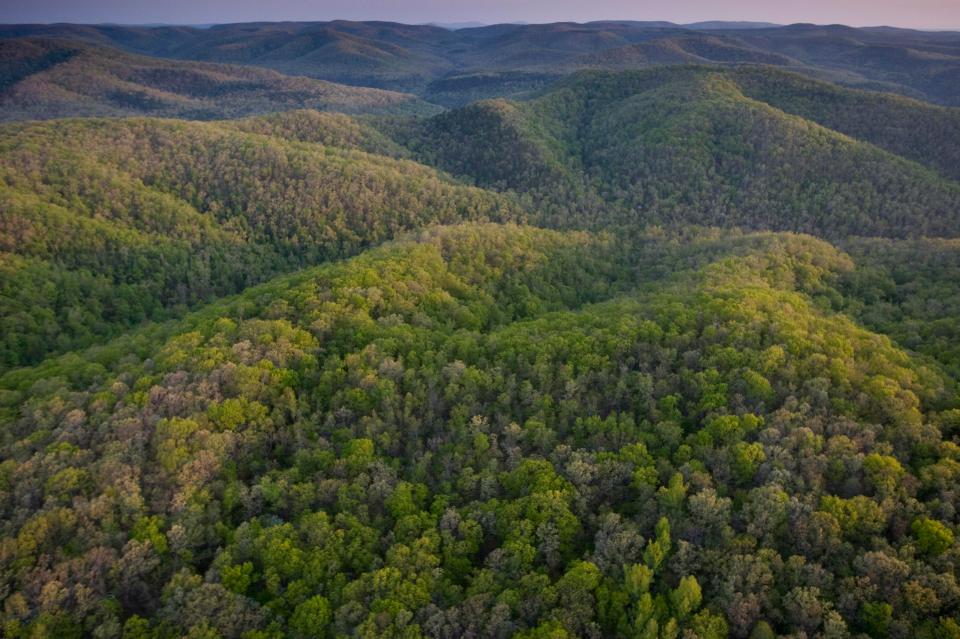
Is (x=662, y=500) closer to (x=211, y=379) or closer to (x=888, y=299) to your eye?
(x=211, y=379)

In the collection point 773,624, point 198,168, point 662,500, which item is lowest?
point 773,624

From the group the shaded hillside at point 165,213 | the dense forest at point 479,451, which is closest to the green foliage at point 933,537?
the dense forest at point 479,451

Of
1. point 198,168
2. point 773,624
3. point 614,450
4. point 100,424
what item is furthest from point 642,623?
point 198,168

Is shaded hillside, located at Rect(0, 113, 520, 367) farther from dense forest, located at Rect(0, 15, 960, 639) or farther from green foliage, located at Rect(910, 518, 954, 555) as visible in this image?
green foliage, located at Rect(910, 518, 954, 555)

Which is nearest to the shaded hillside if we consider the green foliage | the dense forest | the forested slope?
the dense forest

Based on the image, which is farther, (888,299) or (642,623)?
(888,299)

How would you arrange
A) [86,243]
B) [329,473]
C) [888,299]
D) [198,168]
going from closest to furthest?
[329,473], [888,299], [86,243], [198,168]

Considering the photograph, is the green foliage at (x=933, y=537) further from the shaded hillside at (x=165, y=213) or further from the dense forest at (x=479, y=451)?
the shaded hillside at (x=165, y=213)
